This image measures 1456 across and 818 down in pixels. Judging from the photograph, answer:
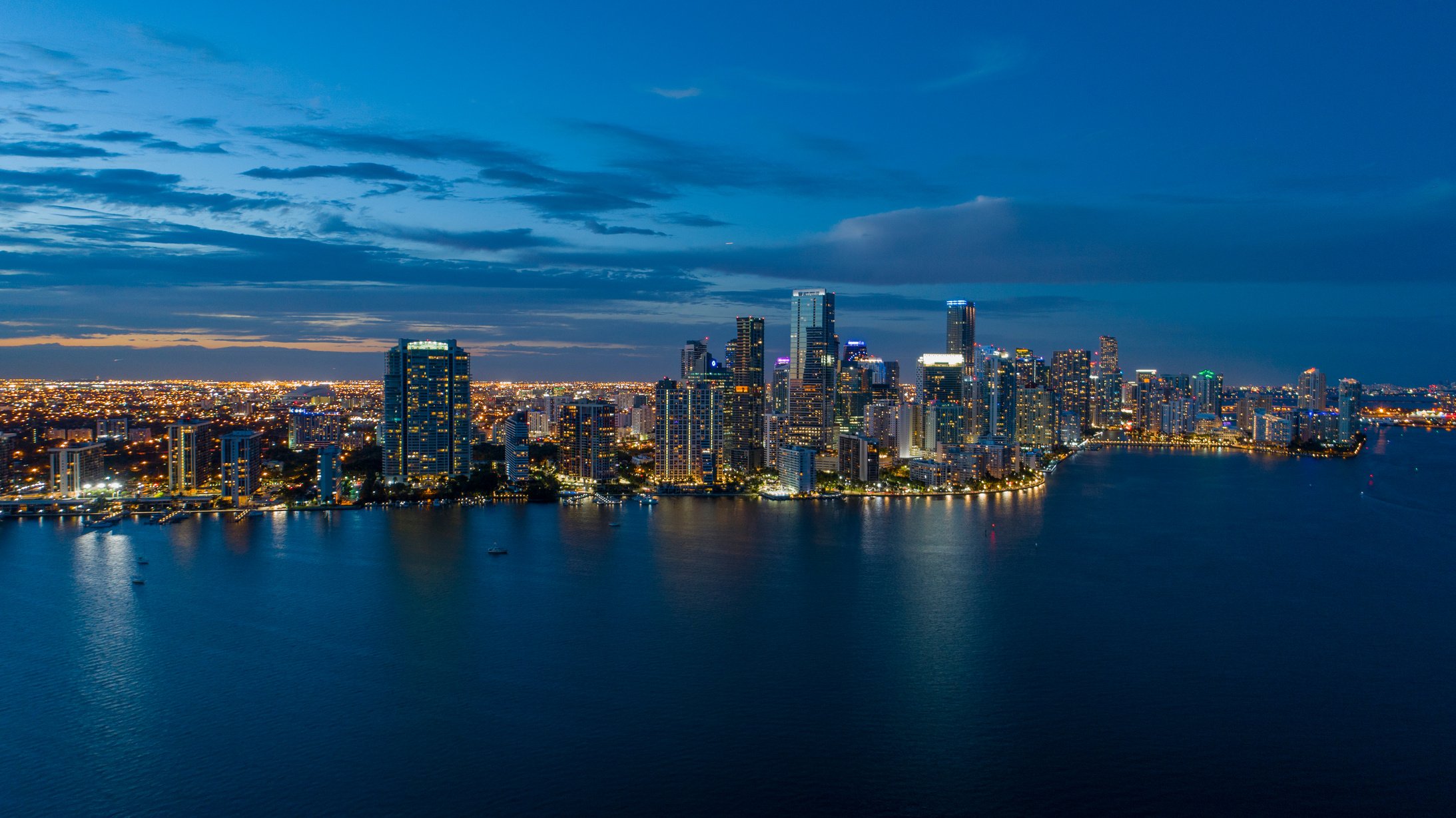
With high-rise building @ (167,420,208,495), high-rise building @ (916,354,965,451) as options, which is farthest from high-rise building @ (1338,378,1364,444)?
high-rise building @ (167,420,208,495)

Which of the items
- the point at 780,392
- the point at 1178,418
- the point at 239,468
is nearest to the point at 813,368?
the point at 780,392

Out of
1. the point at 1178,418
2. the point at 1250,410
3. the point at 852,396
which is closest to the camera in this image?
the point at 852,396

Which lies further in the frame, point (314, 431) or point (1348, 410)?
point (1348, 410)

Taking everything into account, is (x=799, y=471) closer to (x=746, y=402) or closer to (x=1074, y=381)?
(x=746, y=402)

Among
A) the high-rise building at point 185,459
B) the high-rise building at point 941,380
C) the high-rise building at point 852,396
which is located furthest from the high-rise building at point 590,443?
the high-rise building at point 941,380

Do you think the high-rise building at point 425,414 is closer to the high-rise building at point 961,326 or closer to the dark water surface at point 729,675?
the dark water surface at point 729,675

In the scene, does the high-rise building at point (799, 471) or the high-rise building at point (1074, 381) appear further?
the high-rise building at point (1074, 381)
